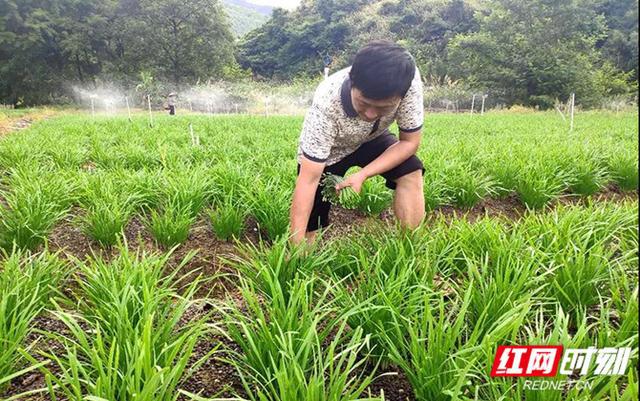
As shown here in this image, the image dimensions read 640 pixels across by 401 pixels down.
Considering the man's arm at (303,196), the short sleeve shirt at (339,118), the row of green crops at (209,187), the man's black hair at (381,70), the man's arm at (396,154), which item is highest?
the man's black hair at (381,70)

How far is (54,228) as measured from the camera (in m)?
3.09

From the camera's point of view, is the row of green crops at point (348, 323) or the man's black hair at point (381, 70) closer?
the row of green crops at point (348, 323)

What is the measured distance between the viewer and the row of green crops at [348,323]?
4.03 feet

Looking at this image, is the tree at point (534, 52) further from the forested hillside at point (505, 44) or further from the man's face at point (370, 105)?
the man's face at point (370, 105)

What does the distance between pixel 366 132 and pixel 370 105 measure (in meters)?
0.42

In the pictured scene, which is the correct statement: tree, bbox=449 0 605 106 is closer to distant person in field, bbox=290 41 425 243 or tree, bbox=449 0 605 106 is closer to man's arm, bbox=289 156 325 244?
distant person in field, bbox=290 41 425 243

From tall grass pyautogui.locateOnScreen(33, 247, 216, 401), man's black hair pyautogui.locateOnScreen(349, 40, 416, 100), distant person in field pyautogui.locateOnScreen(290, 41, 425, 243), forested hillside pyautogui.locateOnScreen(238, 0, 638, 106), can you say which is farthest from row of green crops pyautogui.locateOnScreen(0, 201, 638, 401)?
forested hillside pyautogui.locateOnScreen(238, 0, 638, 106)

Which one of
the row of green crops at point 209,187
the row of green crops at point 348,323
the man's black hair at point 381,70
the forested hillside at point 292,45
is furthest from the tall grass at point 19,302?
the forested hillside at point 292,45

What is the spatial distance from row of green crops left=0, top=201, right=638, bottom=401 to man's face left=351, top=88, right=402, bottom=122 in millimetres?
655

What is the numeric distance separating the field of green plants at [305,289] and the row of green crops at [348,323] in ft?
0.04

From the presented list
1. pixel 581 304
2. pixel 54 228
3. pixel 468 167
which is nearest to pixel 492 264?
pixel 581 304

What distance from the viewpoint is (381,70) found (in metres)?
1.83

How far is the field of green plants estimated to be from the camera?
1297mm

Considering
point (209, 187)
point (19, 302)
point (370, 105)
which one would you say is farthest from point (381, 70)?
point (209, 187)
